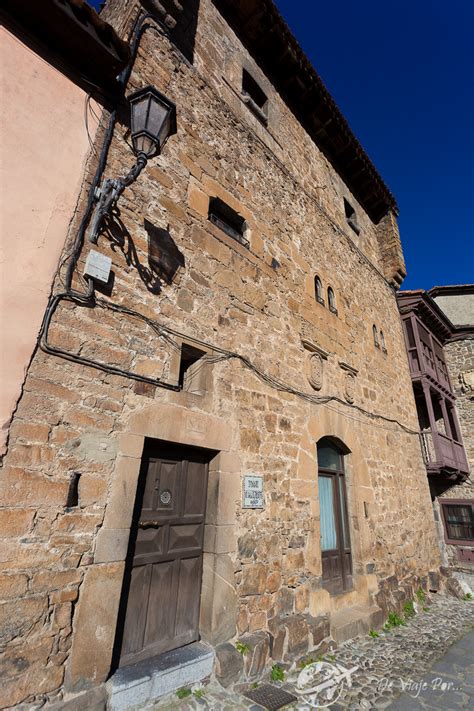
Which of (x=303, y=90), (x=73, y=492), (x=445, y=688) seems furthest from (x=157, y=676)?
(x=303, y=90)

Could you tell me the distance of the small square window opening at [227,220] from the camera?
15.3 feet

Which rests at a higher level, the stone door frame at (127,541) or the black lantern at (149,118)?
the black lantern at (149,118)

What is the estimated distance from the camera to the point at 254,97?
21.5 ft

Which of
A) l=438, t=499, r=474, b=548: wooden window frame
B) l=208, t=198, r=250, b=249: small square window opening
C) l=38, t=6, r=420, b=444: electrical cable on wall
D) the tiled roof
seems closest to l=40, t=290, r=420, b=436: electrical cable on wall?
l=38, t=6, r=420, b=444: electrical cable on wall

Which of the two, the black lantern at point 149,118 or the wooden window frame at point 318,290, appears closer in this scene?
the black lantern at point 149,118

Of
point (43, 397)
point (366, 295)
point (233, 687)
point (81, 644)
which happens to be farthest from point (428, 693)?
point (366, 295)

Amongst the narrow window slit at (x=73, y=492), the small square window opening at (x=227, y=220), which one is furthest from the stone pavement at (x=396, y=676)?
the small square window opening at (x=227, y=220)

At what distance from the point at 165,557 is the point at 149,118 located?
153 inches

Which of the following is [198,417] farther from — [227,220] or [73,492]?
[227,220]

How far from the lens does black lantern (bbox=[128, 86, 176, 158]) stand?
10.0ft

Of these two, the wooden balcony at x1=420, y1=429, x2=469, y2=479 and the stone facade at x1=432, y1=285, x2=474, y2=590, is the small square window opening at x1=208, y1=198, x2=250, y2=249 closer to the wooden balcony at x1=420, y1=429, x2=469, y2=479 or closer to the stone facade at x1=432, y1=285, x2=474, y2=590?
the wooden balcony at x1=420, y1=429, x2=469, y2=479

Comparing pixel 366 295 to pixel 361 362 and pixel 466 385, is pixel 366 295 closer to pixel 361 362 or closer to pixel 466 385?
pixel 361 362

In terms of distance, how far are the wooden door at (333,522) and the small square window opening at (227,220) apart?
3438mm

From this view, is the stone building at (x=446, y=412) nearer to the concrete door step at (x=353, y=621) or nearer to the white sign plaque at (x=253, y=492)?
the concrete door step at (x=353, y=621)
